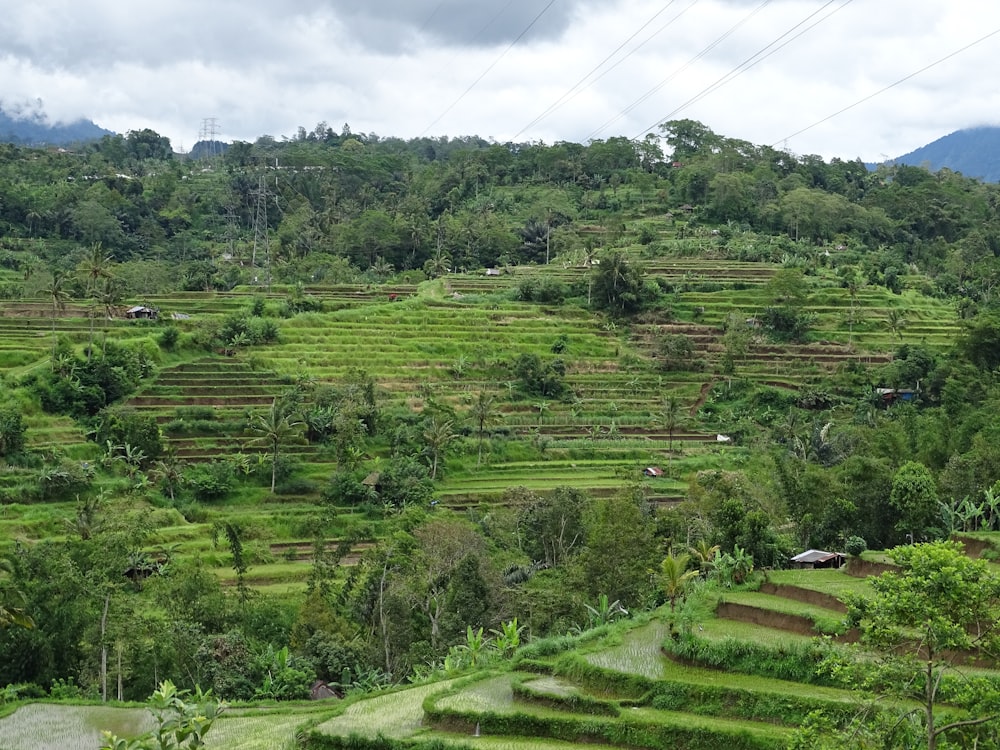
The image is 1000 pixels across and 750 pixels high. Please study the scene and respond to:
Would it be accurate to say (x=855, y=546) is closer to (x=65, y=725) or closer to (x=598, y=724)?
(x=598, y=724)

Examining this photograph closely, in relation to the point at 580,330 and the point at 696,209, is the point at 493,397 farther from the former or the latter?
the point at 696,209

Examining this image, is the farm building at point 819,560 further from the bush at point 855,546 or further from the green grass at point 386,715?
the green grass at point 386,715

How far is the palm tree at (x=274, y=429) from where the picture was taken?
135 feet

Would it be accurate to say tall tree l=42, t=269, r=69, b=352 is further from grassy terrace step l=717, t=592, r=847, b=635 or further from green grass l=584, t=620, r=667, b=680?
grassy terrace step l=717, t=592, r=847, b=635

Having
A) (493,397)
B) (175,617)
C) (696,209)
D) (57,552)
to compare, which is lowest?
(175,617)

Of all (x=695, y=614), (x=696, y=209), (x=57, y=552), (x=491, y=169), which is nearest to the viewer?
(x=695, y=614)

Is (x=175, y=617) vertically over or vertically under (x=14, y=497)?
under

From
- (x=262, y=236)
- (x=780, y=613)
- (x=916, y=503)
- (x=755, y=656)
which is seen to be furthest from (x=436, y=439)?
(x=262, y=236)

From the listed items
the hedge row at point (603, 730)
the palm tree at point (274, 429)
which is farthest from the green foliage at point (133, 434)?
the hedge row at point (603, 730)

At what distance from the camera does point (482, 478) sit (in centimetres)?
4375

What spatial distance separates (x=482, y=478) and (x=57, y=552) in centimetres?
2061

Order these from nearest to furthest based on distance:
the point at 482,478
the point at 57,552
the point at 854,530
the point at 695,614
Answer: the point at 695,614
the point at 57,552
the point at 854,530
the point at 482,478

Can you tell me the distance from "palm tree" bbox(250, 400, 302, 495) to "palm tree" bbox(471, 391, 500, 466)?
771cm

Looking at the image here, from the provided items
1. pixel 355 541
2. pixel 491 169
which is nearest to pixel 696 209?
pixel 491 169
